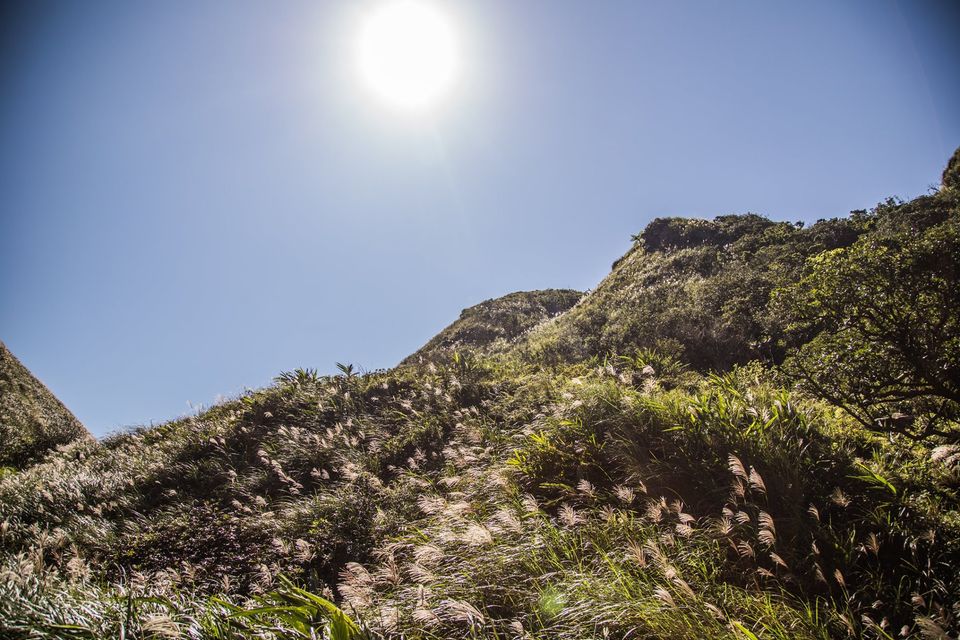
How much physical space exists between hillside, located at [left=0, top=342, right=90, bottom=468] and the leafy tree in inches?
811

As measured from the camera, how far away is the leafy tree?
4887 mm

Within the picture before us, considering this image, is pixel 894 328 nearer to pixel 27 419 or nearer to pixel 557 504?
pixel 557 504

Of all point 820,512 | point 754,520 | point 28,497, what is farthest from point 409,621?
point 28,497

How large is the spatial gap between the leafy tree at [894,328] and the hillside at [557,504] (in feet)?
0.11

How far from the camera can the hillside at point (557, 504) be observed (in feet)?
8.59

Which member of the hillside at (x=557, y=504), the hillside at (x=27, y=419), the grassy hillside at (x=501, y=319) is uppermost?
the grassy hillside at (x=501, y=319)

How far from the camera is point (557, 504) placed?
4262mm

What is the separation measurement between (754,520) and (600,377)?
3626mm

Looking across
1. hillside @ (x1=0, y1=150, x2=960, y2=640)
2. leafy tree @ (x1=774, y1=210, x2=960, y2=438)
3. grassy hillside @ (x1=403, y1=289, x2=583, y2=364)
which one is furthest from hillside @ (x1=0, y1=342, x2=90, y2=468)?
leafy tree @ (x1=774, y1=210, x2=960, y2=438)

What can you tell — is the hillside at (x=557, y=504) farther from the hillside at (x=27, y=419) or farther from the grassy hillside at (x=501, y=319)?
the grassy hillside at (x=501, y=319)

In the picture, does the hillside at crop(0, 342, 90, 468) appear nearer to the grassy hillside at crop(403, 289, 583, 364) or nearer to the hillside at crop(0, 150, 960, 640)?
the hillside at crop(0, 150, 960, 640)

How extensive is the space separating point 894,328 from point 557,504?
538cm

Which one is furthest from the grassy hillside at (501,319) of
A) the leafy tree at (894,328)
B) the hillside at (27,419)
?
the leafy tree at (894,328)

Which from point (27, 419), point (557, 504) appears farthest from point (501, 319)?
point (557, 504)
